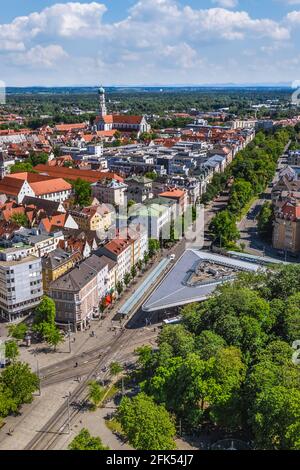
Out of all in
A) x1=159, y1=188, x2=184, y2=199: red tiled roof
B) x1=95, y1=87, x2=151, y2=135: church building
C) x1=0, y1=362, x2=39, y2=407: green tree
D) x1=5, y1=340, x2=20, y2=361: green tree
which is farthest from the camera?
x1=95, y1=87, x2=151, y2=135: church building

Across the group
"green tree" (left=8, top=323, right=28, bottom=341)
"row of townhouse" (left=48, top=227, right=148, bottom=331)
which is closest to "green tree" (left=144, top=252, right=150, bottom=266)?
"row of townhouse" (left=48, top=227, right=148, bottom=331)

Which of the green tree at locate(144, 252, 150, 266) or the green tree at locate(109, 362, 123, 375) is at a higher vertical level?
the green tree at locate(144, 252, 150, 266)

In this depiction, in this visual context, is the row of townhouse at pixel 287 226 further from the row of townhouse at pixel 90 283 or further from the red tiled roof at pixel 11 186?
the red tiled roof at pixel 11 186

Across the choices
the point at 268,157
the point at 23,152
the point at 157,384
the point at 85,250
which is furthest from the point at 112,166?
the point at 157,384

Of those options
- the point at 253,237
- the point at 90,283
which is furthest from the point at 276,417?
the point at 253,237

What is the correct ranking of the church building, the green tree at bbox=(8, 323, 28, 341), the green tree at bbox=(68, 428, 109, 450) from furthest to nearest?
1. the church building
2. the green tree at bbox=(8, 323, 28, 341)
3. the green tree at bbox=(68, 428, 109, 450)

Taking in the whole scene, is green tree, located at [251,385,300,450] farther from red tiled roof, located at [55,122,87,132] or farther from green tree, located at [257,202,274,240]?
red tiled roof, located at [55,122,87,132]

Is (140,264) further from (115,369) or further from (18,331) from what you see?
(115,369)

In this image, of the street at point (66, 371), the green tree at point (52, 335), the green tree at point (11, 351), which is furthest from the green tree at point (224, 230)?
the green tree at point (11, 351)
